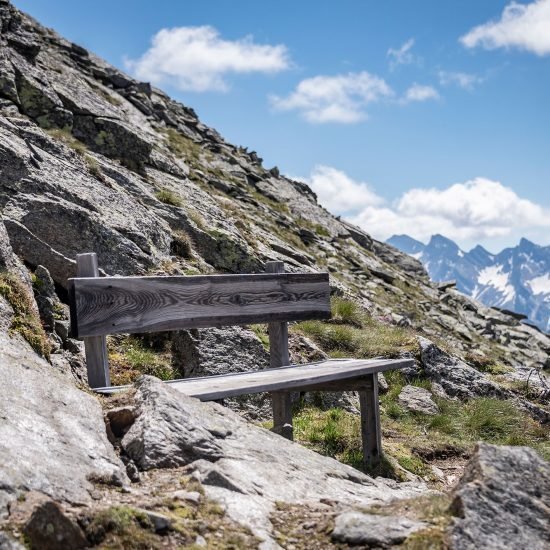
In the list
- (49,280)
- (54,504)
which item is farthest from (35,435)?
(49,280)

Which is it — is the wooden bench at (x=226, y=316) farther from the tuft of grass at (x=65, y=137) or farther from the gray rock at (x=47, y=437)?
the tuft of grass at (x=65, y=137)

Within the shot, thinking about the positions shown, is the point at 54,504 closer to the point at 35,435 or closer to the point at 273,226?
the point at 35,435

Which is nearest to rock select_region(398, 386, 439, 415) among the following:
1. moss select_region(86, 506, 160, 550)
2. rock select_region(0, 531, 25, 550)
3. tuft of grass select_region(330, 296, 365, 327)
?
tuft of grass select_region(330, 296, 365, 327)

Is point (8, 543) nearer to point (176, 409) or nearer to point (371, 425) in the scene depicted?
point (176, 409)

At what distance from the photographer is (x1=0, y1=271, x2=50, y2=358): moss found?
573cm

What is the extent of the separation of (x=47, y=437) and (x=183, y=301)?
3.14 m

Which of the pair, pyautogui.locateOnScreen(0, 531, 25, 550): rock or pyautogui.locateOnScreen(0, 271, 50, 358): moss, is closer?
pyautogui.locateOnScreen(0, 531, 25, 550): rock

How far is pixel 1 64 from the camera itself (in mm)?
17656

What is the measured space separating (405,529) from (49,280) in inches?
239

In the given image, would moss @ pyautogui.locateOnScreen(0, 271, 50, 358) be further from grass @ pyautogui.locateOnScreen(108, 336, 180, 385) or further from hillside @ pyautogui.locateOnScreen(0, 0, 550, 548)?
grass @ pyautogui.locateOnScreen(108, 336, 180, 385)

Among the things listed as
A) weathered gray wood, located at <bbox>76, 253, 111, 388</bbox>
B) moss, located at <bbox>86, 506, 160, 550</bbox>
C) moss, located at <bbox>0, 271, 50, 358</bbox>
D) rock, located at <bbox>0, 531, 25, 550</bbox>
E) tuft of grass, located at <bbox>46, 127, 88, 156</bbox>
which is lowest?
moss, located at <bbox>86, 506, 160, 550</bbox>

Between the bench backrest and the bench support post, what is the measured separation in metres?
0.03

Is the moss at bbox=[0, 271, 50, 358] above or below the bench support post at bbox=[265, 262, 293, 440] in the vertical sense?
above

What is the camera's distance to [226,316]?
7.47 metres
